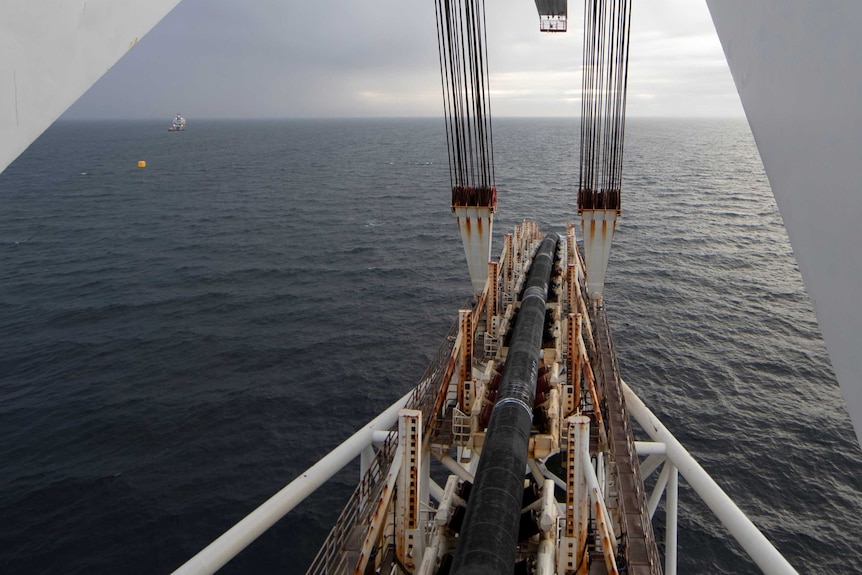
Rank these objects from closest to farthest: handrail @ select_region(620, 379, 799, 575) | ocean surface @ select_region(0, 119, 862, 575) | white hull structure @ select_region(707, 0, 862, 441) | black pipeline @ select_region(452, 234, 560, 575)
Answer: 1. white hull structure @ select_region(707, 0, 862, 441)
2. black pipeline @ select_region(452, 234, 560, 575)
3. handrail @ select_region(620, 379, 799, 575)
4. ocean surface @ select_region(0, 119, 862, 575)

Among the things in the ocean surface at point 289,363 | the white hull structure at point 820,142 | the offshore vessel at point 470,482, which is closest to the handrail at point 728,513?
the offshore vessel at point 470,482

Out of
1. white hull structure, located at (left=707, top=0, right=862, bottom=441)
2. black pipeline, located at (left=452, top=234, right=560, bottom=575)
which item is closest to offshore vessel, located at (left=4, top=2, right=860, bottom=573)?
black pipeline, located at (left=452, top=234, right=560, bottom=575)

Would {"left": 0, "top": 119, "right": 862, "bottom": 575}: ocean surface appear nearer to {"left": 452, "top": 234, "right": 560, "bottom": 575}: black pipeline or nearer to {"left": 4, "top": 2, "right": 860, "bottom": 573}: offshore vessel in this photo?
{"left": 4, "top": 2, "right": 860, "bottom": 573}: offshore vessel

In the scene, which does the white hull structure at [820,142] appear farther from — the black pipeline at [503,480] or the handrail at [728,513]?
the handrail at [728,513]

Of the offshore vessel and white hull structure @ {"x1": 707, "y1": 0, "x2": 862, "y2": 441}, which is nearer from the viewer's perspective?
white hull structure @ {"x1": 707, "y1": 0, "x2": 862, "y2": 441}

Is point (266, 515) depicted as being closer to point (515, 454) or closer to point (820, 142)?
point (515, 454)
